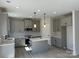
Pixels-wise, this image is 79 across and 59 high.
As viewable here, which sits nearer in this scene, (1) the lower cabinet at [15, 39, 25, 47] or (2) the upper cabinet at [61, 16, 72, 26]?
(2) the upper cabinet at [61, 16, 72, 26]

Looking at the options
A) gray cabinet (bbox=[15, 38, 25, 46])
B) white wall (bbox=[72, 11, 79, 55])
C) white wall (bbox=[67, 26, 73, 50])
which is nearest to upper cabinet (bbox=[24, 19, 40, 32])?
gray cabinet (bbox=[15, 38, 25, 46])

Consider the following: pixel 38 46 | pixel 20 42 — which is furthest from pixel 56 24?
pixel 20 42

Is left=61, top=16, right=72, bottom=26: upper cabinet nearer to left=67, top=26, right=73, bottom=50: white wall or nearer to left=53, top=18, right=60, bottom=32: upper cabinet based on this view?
left=67, top=26, right=73, bottom=50: white wall

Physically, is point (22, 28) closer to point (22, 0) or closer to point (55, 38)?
point (55, 38)

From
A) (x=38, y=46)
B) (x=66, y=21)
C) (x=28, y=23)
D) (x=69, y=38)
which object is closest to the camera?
(x=38, y=46)

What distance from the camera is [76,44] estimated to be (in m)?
5.84

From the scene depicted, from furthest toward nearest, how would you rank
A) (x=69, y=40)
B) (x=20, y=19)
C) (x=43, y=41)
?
1. (x=20, y=19)
2. (x=69, y=40)
3. (x=43, y=41)

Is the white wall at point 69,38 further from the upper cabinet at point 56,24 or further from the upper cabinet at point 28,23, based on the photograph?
the upper cabinet at point 28,23

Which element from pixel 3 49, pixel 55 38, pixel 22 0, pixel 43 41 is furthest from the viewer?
pixel 55 38

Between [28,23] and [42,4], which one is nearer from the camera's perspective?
[42,4]

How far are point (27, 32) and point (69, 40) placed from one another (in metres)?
4.50

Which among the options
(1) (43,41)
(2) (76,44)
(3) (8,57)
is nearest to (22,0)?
(3) (8,57)

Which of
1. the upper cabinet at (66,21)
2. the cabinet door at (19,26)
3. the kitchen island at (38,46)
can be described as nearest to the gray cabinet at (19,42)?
the cabinet door at (19,26)

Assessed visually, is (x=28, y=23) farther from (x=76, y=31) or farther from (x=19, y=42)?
(x=76, y=31)
